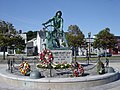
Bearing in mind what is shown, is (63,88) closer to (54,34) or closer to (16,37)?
(54,34)

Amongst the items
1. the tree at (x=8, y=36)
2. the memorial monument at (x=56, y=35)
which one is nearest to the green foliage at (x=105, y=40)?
the tree at (x=8, y=36)

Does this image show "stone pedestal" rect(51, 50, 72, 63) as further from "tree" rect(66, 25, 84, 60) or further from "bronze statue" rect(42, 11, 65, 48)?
"tree" rect(66, 25, 84, 60)

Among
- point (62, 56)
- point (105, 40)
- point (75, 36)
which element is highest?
point (75, 36)

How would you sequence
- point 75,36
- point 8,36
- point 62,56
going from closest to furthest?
1. point 62,56
2. point 8,36
3. point 75,36

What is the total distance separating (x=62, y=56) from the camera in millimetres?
19859

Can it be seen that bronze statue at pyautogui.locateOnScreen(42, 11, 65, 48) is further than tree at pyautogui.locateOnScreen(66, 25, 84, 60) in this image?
No

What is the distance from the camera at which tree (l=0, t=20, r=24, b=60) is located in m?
42.3

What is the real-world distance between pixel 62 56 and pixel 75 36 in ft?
125

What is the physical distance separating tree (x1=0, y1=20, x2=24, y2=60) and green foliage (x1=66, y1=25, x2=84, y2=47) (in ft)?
46.6

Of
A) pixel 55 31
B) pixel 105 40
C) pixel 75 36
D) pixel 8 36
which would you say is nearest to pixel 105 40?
pixel 105 40

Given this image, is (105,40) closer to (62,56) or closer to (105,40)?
(105,40)

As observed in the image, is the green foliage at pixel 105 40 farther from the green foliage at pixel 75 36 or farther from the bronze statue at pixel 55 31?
the bronze statue at pixel 55 31

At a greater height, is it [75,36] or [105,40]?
[75,36]

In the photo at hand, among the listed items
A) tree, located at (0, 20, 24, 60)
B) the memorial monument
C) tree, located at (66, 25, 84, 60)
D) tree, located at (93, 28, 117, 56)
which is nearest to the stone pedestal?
the memorial monument
